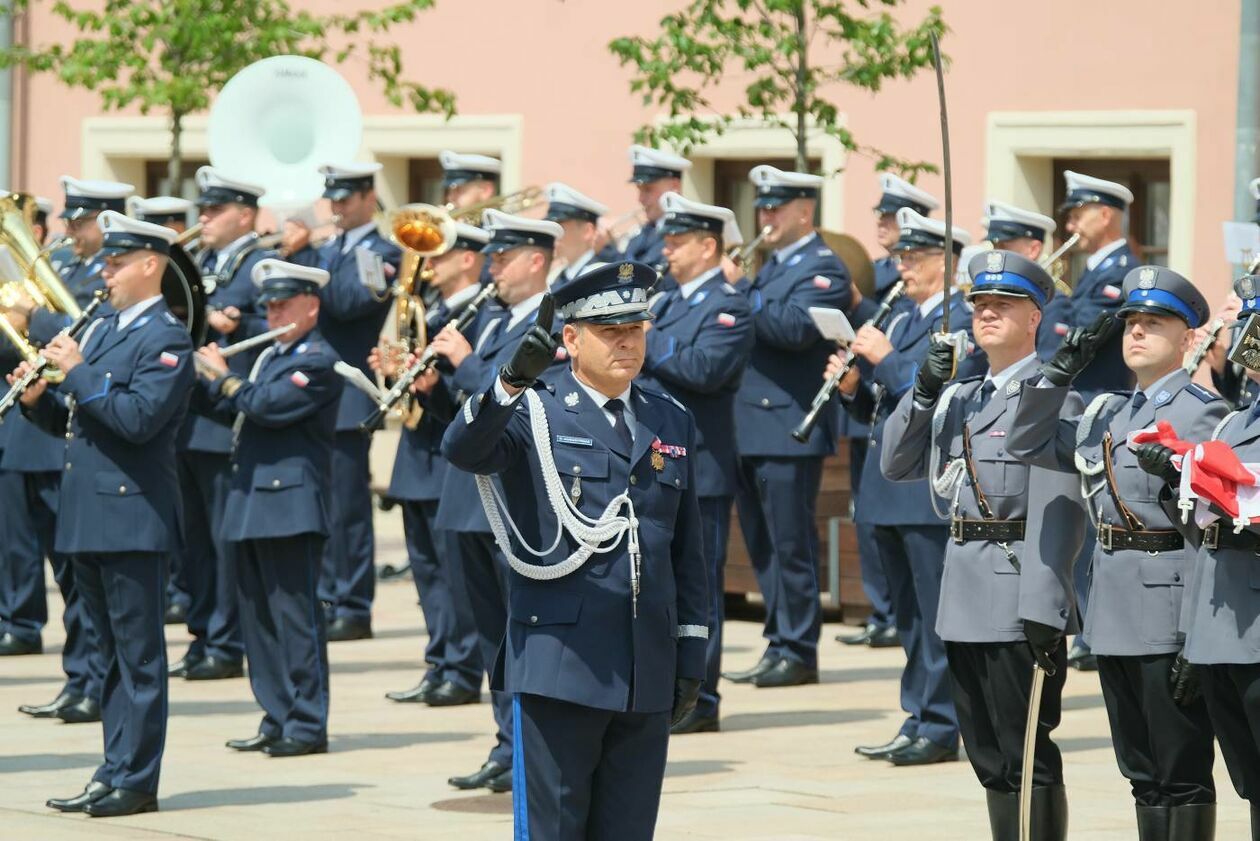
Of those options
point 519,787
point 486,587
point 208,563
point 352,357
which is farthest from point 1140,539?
point 352,357

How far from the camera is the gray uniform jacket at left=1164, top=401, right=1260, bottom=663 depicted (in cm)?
710

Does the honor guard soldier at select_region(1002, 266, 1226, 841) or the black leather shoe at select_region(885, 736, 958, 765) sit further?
the black leather shoe at select_region(885, 736, 958, 765)

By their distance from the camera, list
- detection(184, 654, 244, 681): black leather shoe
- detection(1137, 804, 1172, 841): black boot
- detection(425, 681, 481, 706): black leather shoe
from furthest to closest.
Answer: detection(184, 654, 244, 681): black leather shoe < detection(425, 681, 481, 706): black leather shoe < detection(1137, 804, 1172, 841): black boot

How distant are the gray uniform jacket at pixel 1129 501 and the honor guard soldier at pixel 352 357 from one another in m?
6.39

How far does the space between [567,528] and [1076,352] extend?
172cm

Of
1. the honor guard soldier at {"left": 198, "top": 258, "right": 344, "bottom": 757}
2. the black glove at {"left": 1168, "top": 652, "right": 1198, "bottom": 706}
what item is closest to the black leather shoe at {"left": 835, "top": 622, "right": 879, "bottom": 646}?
the honor guard soldier at {"left": 198, "top": 258, "right": 344, "bottom": 757}

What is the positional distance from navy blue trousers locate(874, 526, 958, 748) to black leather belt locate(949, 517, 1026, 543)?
1.86m

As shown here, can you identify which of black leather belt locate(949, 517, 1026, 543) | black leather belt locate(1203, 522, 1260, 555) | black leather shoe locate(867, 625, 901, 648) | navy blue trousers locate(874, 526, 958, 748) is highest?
black leather belt locate(1203, 522, 1260, 555)

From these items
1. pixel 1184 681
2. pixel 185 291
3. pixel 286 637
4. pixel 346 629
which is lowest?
pixel 346 629

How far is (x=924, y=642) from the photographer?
34.5 ft

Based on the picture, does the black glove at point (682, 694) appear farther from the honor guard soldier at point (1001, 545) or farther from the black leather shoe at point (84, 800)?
the black leather shoe at point (84, 800)

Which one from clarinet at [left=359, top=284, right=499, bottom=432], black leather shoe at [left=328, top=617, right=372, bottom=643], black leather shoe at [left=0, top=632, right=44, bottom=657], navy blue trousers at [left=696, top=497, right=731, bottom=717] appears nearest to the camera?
clarinet at [left=359, top=284, right=499, bottom=432]

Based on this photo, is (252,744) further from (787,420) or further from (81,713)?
(787,420)

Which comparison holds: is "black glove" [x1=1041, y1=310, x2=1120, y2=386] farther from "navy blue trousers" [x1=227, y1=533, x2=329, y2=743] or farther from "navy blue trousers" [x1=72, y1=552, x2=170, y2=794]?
"navy blue trousers" [x1=227, y1=533, x2=329, y2=743]
